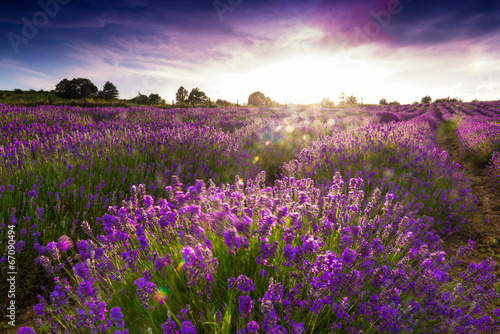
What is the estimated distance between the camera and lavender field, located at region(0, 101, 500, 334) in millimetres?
1388

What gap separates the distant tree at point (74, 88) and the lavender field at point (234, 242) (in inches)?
2045

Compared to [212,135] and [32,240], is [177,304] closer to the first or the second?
[32,240]

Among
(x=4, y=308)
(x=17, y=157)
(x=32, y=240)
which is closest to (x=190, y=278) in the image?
(x=4, y=308)

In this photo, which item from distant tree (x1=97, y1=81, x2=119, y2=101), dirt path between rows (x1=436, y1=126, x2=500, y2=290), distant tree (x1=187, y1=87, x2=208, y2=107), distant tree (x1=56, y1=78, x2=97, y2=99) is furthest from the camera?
distant tree (x1=187, y1=87, x2=208, y2=107)

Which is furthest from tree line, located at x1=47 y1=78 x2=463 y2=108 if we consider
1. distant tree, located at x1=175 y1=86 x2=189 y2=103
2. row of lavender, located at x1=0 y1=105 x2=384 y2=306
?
row of lavender, located at x1=0 y1=105 x2=384 y2=306

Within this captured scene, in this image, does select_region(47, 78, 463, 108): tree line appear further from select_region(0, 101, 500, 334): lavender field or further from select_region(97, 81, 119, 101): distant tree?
select_region(0, 101, 500, 334): lavender field

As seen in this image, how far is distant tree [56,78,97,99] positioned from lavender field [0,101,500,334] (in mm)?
51935

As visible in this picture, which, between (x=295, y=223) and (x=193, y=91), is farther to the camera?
(x=193, y=91)

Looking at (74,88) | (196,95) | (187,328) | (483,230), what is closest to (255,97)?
(196,95)

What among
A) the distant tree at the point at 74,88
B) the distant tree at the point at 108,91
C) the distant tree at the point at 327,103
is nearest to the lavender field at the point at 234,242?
the distant tree at the point at 327,103

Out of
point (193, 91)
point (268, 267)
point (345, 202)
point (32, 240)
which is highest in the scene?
point (193, 91)

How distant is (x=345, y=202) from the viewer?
2.56 meters

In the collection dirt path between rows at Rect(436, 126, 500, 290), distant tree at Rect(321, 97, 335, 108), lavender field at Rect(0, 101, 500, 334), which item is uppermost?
distant tree at Rect(321, 97, 335, 108)

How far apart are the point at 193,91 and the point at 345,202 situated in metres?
63.8
